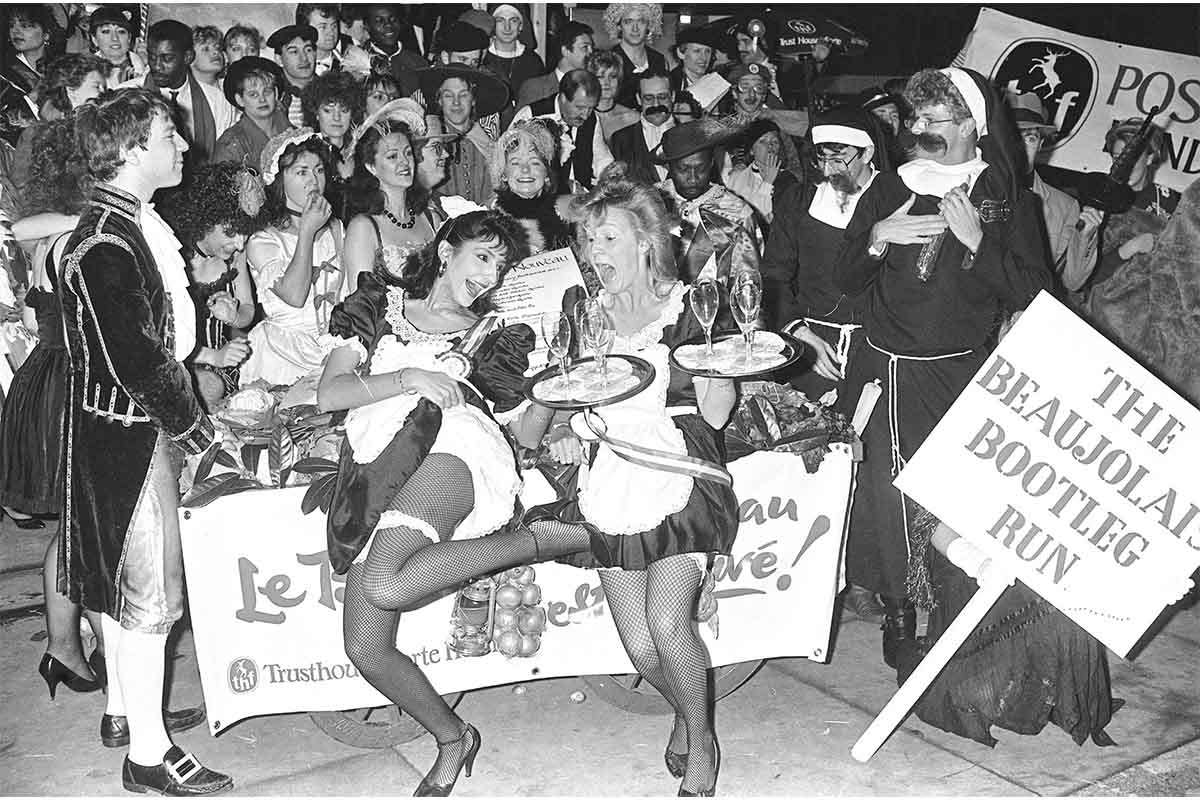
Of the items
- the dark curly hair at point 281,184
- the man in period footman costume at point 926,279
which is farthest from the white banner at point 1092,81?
the dark curly hair at point 281,184

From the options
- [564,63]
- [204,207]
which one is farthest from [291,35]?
[204,207]

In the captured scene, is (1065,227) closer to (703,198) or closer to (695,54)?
(703,198)

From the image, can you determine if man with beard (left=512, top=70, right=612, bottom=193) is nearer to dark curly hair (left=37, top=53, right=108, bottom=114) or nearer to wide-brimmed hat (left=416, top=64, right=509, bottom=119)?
wide-brimmed hat (left=416, top=64, right=509, bottom=119)

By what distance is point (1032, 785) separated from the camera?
402cm

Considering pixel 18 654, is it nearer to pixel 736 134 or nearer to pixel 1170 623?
pixel 736 134

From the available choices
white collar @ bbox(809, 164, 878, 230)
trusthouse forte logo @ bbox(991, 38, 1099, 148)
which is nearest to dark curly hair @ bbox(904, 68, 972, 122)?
white collar @ bbox(809, 164, 878, 230)

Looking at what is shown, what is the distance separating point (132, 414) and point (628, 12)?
18.9 feet

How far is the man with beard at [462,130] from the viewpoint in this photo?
6.75 meters

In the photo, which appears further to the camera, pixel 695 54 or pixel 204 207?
pixel 695 54

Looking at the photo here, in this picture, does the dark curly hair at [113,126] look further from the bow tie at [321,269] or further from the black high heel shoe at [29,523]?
Result: the black high heel shoe at [29,523]

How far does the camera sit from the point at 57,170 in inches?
157

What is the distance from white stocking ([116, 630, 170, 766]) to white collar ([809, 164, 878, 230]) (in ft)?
10.2

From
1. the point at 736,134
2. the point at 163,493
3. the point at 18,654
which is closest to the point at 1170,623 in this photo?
the point at 736,134

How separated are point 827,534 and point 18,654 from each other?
3.29 m
